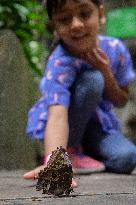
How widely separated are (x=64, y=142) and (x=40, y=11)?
1.69 m

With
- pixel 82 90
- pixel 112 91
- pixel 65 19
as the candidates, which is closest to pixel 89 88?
pixel 82 90

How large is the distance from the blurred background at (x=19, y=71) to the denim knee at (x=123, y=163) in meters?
0.41

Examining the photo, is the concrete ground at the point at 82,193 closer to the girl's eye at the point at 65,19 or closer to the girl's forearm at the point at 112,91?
the girl's forearm at the point at 112,91

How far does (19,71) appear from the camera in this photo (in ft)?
8.77

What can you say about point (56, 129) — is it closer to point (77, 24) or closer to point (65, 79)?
point (65, 79)

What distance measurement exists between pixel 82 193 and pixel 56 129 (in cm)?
64

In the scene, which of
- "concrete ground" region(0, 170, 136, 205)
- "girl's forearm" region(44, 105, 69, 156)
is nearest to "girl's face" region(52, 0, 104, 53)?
"girl's forearm" region(44, 105, 69, 156)

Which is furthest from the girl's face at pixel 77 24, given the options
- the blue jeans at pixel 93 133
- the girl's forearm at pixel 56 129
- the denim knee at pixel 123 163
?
the denim knee at pixel 123 163

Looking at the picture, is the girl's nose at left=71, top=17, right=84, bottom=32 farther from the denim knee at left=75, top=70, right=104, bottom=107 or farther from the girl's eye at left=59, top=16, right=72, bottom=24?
the denim knee at left=75, top=70, right=104, bottom=107

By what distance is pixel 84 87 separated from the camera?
87.3 inches

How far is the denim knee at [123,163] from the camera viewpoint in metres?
2.22

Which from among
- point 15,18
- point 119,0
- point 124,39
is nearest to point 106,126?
point 15,18

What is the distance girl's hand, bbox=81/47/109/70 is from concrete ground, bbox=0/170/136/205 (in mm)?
Result: 456

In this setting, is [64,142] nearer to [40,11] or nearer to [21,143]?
[21,143]
